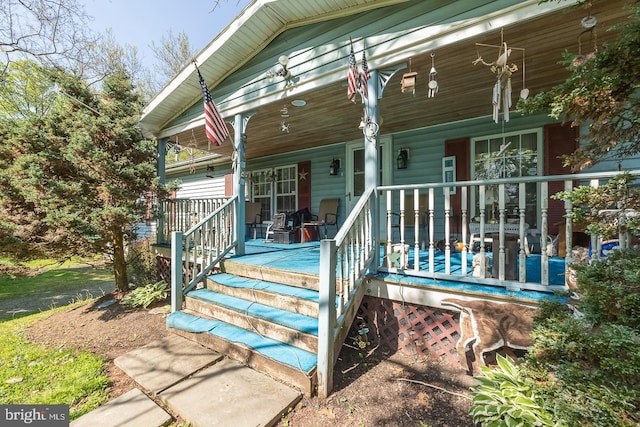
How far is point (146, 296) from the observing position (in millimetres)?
4582

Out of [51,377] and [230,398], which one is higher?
[230,398]

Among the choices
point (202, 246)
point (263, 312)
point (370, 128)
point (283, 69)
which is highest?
point (283, 69)

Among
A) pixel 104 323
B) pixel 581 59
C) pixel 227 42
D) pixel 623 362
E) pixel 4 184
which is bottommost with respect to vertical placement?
pixel 104 323

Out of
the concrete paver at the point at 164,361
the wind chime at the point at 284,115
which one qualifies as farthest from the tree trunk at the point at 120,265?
the wind chime at the point at 284,115

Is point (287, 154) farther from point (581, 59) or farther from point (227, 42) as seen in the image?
point (581, 59)

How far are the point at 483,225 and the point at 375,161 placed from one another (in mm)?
1236

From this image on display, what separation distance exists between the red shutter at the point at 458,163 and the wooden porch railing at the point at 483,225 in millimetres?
22

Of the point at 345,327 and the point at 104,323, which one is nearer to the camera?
the point at 345,327

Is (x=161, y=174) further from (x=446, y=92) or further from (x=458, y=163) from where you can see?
(x=458, y=163)

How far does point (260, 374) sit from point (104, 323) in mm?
3037

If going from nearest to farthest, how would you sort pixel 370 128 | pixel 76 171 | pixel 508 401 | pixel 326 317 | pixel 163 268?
pixel 508 401, pixel 326 317, pixel 370 128, pixel 76 171, pixel 163 268

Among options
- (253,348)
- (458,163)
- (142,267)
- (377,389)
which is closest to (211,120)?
(253,348)

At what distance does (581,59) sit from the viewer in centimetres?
160

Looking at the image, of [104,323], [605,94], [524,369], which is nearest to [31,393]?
[104,323]
